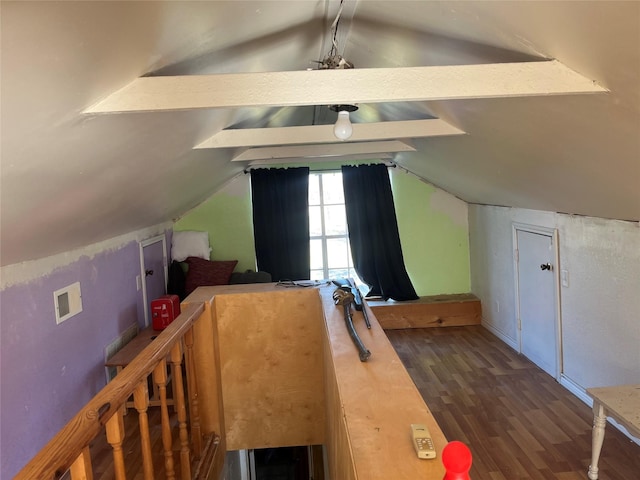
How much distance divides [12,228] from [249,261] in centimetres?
397

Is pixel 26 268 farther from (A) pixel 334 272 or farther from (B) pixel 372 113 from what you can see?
(A) pixel 334 272

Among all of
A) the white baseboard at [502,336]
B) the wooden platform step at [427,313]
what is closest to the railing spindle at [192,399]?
the wooden platform step at [427,313]

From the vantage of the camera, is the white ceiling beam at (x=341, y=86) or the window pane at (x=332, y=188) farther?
the window pane at (x=332, y=188)

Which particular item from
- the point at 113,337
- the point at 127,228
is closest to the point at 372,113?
the point at 127,228

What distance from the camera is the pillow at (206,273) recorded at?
5324mm

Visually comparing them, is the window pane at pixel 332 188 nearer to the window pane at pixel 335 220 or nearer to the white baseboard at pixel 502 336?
the window pane at pixel 335 220

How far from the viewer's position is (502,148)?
3.04m

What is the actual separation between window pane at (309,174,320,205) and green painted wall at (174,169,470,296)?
0.86m

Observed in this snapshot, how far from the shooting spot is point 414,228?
6.12 metres

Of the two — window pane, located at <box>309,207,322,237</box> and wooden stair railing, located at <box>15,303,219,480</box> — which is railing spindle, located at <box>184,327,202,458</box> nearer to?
wooden stair railing, located at <box>15,303,219,480</box>

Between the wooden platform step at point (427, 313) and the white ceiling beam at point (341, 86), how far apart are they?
413 cm

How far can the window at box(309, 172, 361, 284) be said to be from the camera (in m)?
6.18

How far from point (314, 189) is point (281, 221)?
2.38 feet

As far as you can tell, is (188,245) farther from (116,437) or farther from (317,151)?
(116,437)
